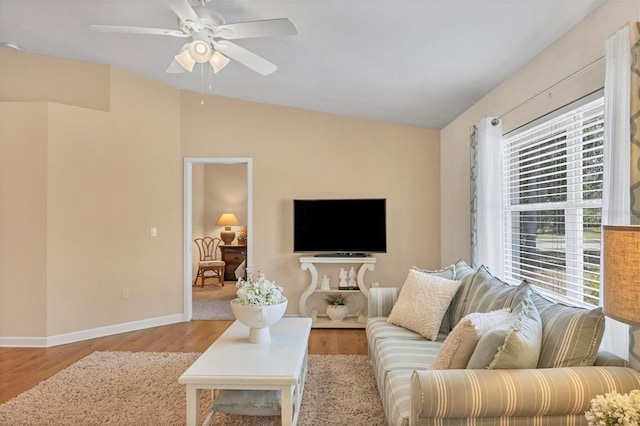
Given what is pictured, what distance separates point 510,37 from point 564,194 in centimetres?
108

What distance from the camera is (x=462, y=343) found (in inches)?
71.8

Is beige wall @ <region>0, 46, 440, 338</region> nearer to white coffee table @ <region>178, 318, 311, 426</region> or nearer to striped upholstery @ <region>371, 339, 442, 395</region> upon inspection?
striped upholstery @ <region>371, 339, 442, 395</region>

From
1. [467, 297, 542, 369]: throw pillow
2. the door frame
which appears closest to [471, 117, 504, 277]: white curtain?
[467, 297, 542, 369]: throw pillow

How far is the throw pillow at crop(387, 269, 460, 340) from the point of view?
2793 millimetres

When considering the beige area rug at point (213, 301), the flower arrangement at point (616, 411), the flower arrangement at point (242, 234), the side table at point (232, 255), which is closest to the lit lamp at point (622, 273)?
the flower arrangement at point (616, 411)

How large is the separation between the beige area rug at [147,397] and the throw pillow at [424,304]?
57 cm

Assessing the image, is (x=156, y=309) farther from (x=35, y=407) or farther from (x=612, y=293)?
(x=612, y=293)

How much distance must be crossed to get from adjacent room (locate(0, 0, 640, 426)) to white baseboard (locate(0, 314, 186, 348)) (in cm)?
2

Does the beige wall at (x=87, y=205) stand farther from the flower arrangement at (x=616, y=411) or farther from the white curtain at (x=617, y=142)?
the flower arrangement at (x=616, y=411)

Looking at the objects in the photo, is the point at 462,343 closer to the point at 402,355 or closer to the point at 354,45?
the point at 402,355

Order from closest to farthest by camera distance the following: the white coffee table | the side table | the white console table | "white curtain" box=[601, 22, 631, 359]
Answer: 1. "white curtain" box=[601, 22, 631, 359]
2. the white coffee table
3. the white console table
4. the side table

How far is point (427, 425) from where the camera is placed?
5.21ft

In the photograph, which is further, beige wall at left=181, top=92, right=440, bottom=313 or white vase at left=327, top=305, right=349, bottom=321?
beige wall at left=181, top=92, right=440, bottom=313

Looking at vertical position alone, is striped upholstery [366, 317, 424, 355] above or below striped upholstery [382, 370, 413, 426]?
above
